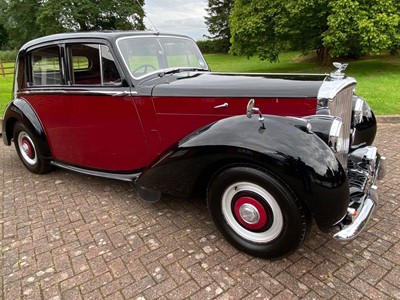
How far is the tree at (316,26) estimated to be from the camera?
12.5 meters

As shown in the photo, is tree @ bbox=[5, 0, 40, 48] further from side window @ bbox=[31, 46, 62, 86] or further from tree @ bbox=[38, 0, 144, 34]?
side window @ bbox=[31, 46, 62, 86]

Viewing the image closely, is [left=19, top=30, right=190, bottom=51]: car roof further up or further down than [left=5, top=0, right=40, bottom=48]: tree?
further down

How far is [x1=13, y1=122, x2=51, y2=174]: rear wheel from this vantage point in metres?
4.26

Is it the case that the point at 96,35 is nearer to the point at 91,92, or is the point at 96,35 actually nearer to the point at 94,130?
the point at 91,92

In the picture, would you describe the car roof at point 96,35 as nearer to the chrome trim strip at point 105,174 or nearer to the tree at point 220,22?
the chrome trim strip at point 105,174

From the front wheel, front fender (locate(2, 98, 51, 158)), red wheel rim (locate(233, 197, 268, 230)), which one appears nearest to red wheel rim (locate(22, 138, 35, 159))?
front fender (locate(2, 98, 51, 158))

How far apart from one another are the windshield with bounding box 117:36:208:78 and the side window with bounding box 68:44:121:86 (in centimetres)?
19

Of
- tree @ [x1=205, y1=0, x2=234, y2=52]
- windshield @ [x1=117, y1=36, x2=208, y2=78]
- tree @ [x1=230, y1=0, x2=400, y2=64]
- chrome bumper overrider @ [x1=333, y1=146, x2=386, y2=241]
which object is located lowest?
chrome bumper overrider @ [x1=333, y1=146, x2=386, y2=241]

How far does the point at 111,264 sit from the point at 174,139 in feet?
4.30

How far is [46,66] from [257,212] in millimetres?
3206

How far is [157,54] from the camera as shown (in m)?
3.57

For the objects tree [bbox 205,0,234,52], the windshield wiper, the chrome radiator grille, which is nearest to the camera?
the chrome radiator grille

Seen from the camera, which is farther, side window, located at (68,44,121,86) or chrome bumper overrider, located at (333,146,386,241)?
side window, located at (68,44,121,86)

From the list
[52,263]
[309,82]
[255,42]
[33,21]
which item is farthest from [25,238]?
[33,21]
